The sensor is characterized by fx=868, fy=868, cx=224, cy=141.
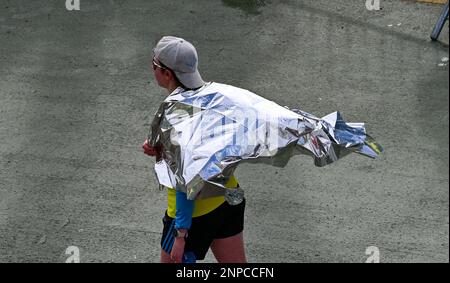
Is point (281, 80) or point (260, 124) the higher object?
point (260, 124)

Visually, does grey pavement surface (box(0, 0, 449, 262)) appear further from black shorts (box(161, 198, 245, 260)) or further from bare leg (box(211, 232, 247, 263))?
black shorts (box(161, 198, 245, 260))

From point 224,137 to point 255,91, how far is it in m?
3.19

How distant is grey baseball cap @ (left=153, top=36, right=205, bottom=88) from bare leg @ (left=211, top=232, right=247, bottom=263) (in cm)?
91

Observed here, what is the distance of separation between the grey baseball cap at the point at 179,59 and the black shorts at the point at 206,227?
0.70 m

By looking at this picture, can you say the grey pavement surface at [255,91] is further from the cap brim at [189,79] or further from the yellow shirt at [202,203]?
the cap brim at [189,79]

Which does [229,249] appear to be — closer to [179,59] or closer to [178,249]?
[178,249]

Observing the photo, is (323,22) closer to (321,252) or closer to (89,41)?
(89,41)

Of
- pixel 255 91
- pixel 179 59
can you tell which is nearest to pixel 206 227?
pixel 179 59

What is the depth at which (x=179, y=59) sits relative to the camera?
4.45 m

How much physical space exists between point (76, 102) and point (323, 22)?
8.27 ft

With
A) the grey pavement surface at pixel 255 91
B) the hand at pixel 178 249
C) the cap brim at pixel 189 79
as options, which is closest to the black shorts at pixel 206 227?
the hand at pixel 178 249

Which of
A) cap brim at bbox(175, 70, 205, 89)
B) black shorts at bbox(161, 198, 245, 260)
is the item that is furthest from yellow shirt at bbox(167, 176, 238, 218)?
cap brim at bbox(175, 70, 205, 89)
